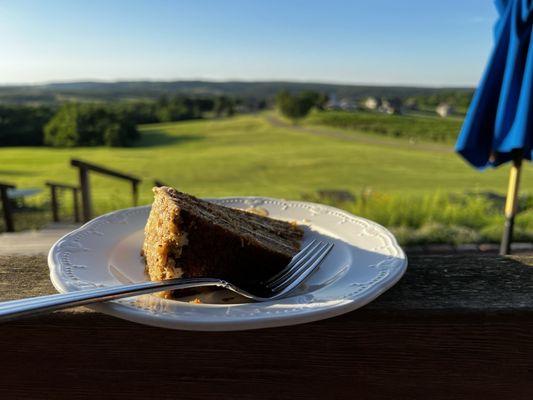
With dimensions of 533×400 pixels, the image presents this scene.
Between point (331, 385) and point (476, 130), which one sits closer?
point (331, 385)

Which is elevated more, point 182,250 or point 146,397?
point 182,250

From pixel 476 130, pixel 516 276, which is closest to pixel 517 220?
pixel 476 130

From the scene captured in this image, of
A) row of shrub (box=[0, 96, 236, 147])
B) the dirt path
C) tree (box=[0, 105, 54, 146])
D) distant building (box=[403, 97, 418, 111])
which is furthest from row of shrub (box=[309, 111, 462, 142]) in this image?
tree (box=[0, 105, 54, 146])

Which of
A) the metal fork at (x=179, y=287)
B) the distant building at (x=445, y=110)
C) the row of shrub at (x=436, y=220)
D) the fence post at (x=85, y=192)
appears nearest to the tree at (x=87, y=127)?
the distant building at (x=445, y=110)

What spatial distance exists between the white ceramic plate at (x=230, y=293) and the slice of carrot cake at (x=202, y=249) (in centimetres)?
11

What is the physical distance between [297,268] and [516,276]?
57cm

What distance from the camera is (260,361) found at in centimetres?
90

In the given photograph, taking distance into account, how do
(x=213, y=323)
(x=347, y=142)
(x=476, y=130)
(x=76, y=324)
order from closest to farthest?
(x=213, y=323), (x=76, y=324), (x=476, y=130), (x=347, y=142)

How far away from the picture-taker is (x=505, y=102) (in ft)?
12.7

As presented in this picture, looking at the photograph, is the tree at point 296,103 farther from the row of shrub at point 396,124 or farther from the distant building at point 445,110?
the distant building at point 445,110

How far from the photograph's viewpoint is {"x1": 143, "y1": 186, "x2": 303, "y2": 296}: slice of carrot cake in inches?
41.6

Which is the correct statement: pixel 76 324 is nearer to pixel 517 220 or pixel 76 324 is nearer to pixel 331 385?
pixel 331 385

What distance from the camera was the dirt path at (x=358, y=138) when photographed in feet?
128

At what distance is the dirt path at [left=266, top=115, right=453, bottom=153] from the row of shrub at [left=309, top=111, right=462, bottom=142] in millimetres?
662
